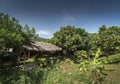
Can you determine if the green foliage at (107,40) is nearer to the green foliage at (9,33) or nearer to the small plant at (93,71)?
the small plant at (93,71)

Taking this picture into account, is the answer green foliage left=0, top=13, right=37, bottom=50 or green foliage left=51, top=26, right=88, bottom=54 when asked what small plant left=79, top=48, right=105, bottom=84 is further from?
green foliage left=51, top=26, right=88, bottom=54

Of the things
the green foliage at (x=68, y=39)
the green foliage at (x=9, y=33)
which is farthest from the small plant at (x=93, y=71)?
the green foliage at (x=68, y=39)

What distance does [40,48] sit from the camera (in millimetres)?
45625

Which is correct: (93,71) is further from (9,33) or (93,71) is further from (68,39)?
(68,39)

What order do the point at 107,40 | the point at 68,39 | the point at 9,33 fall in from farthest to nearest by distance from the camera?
the point at 68,39
the point at 107,40
the point at 9,33

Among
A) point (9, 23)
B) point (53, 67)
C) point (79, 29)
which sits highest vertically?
point (79, 29)

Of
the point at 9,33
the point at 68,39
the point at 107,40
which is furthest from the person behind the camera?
the point at 68,39

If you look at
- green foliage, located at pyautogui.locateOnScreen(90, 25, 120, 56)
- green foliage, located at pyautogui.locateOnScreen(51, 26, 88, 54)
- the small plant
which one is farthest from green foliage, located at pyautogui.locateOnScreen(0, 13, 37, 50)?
green foliage, located at pyautogui.locateOnScreen(51, 26, 88, 54)

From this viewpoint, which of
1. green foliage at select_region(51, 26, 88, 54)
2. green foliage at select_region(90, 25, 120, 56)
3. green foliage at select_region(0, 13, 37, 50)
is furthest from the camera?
green foliage at select_region(51, 26, 88, 54)

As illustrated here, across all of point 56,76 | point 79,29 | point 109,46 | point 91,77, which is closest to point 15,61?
point 56,76

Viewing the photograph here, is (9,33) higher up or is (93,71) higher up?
(9,33)

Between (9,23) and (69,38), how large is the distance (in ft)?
79.0

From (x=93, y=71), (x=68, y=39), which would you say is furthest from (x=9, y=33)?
(x=68, y=39)

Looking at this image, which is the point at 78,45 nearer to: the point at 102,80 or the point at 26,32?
the point at 26,32
